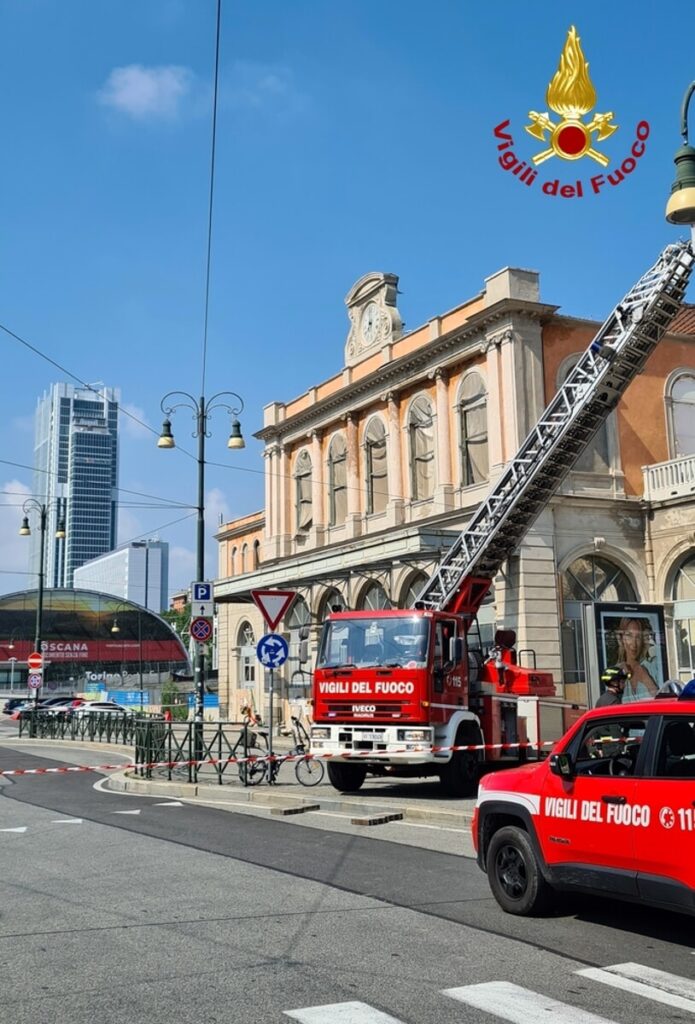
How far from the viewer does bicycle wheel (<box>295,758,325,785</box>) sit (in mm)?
18297

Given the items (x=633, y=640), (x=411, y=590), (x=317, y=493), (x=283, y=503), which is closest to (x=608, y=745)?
(x=633, y=640)

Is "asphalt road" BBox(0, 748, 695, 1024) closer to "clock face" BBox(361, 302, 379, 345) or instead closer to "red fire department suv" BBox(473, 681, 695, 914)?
"red fire department suv" BBox(473, 681, 695, 914)

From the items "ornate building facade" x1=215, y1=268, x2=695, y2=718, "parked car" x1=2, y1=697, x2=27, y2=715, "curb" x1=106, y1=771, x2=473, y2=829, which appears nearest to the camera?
"curb" x1=106, y1=771, x2=473, y2=829

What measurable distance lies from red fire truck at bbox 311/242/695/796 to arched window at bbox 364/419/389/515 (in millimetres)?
14658

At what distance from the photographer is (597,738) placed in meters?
7.32

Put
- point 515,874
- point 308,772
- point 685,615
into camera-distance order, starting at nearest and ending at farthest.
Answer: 1. point 515,874
2. point 308,772
3. point 685,615

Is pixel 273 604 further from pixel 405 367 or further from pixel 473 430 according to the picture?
pixel 405 367

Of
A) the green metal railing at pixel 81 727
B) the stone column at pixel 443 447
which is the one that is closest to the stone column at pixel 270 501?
the green metal railing at pixel 81 727

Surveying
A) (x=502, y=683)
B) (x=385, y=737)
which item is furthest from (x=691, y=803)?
(x=502, y=683)

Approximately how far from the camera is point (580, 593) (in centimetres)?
2939

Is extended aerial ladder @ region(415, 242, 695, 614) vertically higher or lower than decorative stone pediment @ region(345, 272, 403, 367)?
lower

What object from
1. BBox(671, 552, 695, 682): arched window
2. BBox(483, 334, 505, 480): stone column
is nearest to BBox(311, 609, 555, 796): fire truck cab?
BBox(671, 552, 695, 682): arched window

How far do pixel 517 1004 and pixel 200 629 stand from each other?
14.3m

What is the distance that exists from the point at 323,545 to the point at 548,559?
12.8 meters
